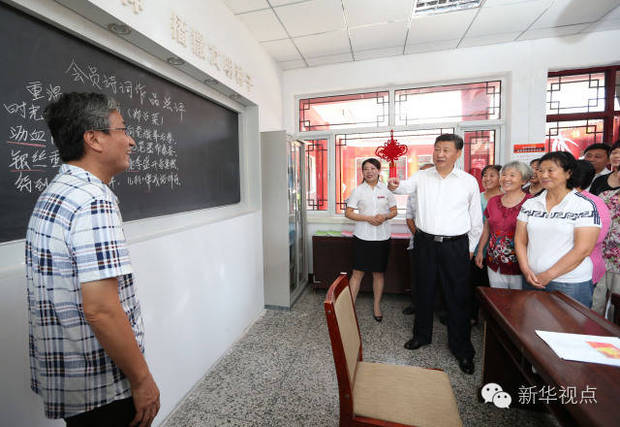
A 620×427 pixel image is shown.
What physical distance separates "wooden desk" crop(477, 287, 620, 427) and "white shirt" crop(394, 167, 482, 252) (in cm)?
64

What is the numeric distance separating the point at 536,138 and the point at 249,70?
3.21m

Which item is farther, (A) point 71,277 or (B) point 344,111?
(B) point 344,111

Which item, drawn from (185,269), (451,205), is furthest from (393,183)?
(185,269)

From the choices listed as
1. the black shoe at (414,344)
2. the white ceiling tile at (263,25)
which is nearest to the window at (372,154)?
the white ceiling tile at (263,25)

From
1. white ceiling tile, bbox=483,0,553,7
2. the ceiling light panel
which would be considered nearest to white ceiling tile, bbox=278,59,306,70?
the ceiling light panel

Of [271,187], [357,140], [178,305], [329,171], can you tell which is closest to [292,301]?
[271,187]

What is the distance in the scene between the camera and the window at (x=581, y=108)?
3232 mm

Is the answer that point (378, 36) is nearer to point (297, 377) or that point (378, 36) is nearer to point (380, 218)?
point (380, 218)

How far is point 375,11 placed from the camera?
8.49 feet

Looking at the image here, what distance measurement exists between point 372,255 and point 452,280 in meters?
0.83

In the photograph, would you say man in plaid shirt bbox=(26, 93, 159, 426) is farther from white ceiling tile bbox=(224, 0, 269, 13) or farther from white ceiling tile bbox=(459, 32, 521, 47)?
white ceiling tile bbox=(459, 32, 521, 47)

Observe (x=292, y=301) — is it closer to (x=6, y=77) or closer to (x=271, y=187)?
(x=271, y=187)

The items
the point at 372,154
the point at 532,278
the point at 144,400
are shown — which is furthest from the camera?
the point at 372,154

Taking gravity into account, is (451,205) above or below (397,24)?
below
